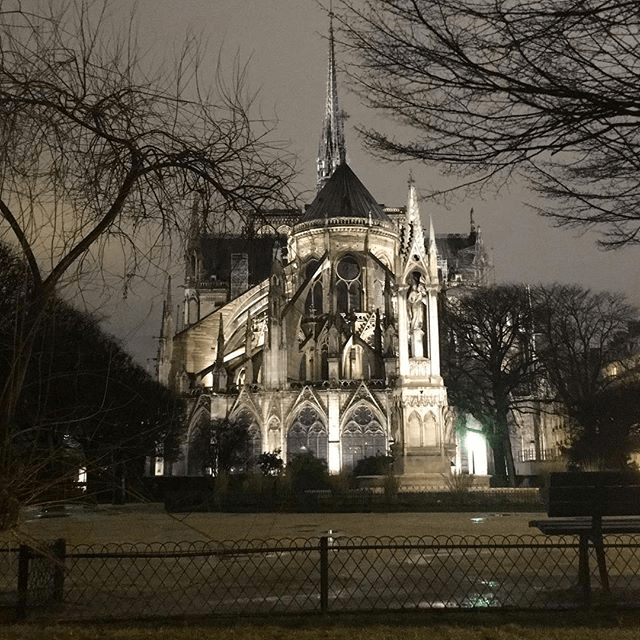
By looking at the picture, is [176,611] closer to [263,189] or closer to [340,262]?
[263,189]

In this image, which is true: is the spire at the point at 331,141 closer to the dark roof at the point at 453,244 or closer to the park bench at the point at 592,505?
the dark roof at the point at 453,244

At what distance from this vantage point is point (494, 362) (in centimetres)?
3400

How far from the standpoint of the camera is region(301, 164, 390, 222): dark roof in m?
52.1

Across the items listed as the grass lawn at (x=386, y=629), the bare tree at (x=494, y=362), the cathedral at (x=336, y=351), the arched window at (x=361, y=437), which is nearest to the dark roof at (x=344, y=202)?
the cathedral at (x=336, y=351)

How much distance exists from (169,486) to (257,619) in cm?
2298

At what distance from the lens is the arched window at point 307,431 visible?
134 feet

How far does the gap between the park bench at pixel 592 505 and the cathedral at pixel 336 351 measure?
21100 mm

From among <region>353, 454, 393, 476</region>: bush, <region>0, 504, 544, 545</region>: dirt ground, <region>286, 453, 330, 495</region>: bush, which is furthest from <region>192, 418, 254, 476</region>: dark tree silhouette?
<region>0, 504, 544, 545</region>: dirt ground

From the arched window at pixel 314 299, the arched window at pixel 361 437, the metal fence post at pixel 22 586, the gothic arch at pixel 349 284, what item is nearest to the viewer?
the metal fence post at pixel 22 586

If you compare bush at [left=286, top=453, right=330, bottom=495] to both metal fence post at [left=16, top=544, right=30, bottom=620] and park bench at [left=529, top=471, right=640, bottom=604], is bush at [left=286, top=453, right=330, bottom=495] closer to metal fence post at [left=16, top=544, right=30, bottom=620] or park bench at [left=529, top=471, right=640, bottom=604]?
park bench at [left=529, top=471, right=640, bottom=604]

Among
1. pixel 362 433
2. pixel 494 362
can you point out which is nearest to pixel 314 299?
pixel 362 433

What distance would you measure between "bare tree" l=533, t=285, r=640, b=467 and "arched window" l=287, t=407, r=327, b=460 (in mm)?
12037

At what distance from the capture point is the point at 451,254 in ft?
233

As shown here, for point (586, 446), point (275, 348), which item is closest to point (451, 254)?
point (275, 348)
